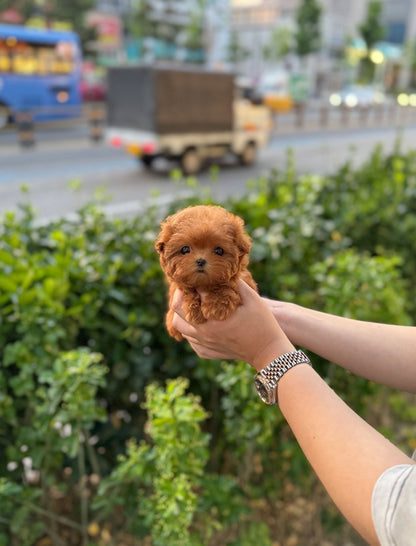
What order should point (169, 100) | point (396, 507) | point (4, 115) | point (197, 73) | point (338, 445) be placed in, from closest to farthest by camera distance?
point (396, 507)
point (338, 445)
point (169, 100)
point (197, 73)
point (4, 115)

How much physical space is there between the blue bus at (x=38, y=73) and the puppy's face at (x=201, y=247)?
19936 millimetres

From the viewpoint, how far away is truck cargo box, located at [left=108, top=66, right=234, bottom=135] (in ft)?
45.1

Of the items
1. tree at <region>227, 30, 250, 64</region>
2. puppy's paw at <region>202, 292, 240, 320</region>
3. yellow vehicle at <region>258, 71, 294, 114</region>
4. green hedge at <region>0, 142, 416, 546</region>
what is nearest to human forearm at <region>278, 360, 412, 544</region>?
puppy's paw at <region>202, 292, 240, 320</region>

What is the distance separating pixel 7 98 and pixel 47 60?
2.36 meters

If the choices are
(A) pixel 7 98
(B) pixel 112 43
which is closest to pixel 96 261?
(A) pixel 7 98

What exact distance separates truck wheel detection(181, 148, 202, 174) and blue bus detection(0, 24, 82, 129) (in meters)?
8.00

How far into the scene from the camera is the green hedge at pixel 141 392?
1.98 meters

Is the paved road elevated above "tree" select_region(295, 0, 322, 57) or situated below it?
below

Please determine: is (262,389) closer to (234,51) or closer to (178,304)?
(178,304)

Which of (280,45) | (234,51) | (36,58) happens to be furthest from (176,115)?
(280,45)

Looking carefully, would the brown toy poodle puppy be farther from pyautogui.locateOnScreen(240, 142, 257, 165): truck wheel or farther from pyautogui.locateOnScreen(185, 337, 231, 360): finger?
pyautogui.locateOnScreen(240, 142, 257, 165): truck wheel

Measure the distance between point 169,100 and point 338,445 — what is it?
1397cm

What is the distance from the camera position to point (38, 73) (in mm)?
20312

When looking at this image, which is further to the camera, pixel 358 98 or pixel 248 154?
pixel 358 98
